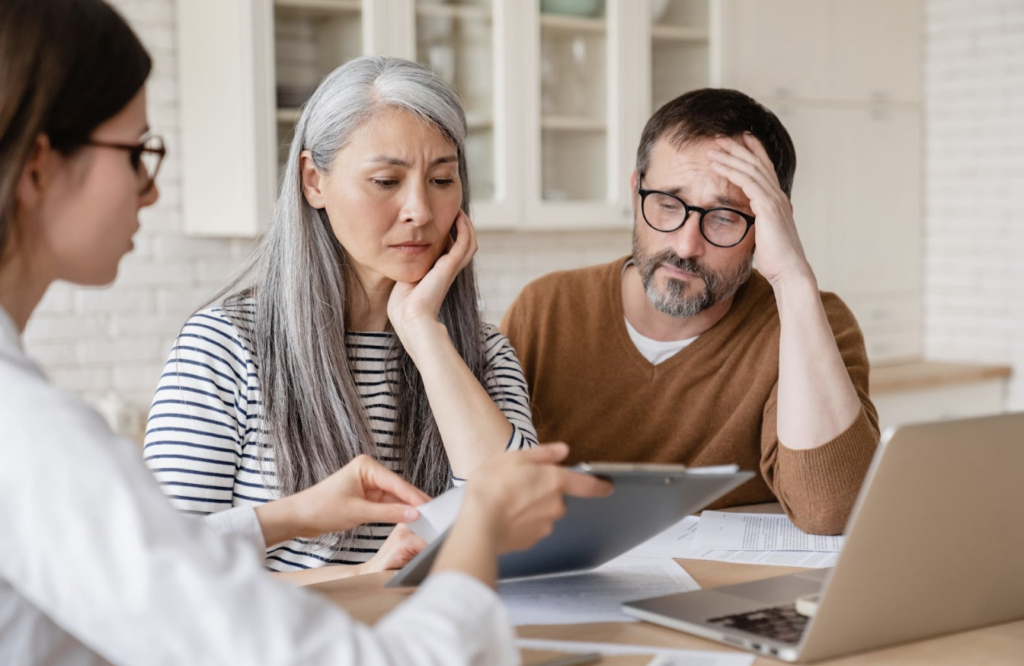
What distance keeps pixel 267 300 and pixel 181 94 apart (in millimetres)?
1647

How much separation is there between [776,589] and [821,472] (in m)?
0.53

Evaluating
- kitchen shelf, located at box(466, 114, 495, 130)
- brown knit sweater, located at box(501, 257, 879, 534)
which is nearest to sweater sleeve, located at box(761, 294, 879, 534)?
brown knit sweater, located at box(501, 257, 879, 534)

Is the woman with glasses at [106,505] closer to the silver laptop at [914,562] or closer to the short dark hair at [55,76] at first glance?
the short dark hair at [55,76]

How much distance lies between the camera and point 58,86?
0.97m

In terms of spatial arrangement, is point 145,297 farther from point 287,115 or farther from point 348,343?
point 348,343

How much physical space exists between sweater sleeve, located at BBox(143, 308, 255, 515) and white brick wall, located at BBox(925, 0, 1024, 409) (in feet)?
12.1

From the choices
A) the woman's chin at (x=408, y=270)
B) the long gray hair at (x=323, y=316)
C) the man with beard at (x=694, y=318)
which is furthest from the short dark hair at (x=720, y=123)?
the woman's chin at (x=408, y=270)

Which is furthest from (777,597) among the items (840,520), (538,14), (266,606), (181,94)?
(538,14)

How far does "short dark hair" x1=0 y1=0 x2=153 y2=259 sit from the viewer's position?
95 cm

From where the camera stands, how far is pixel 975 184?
184 inches

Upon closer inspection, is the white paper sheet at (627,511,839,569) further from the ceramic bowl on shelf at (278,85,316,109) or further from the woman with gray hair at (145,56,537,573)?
the ceramic bowl on shelf at (278,85,316,109)

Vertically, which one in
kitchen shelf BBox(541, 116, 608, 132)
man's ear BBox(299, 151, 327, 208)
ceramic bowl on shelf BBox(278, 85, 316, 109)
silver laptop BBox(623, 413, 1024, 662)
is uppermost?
ceramic bowl on shelf BBox(278, 85, 316, 109)

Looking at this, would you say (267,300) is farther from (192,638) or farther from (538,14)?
(538,14)

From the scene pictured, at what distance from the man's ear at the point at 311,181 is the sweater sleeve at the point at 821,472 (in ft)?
2.86
